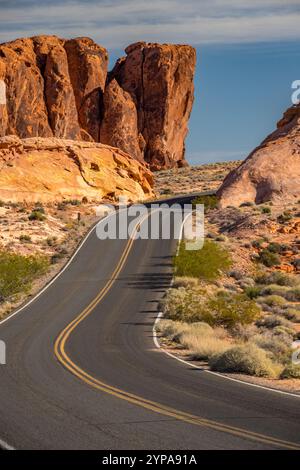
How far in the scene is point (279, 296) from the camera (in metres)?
35.9

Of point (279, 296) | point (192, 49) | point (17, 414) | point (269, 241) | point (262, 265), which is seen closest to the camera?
point (17, 414)

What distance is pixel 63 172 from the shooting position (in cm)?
7081

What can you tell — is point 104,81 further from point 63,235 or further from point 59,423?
point 59,423

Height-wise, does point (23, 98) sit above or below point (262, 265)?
above

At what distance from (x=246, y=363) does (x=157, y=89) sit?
11126 centimetres

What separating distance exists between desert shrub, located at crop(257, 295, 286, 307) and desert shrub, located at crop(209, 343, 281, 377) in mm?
16106

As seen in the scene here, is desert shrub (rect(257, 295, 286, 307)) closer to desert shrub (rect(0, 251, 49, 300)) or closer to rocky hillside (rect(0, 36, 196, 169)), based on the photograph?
desert shrub (rect(0, 251, 49, 300))

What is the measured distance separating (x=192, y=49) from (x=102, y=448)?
125251 mm

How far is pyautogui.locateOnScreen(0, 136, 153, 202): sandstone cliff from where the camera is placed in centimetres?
6681

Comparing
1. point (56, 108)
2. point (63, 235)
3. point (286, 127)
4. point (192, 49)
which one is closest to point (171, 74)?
point (192, 49)

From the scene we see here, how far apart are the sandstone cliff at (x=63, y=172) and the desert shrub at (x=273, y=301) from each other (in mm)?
35259

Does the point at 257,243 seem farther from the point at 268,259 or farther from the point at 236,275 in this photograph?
the point at 236,275

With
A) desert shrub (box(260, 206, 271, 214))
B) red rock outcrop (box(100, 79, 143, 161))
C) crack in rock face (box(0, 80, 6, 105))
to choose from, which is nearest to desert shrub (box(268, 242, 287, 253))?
desert shrub (box(260, 206, 271, 214))

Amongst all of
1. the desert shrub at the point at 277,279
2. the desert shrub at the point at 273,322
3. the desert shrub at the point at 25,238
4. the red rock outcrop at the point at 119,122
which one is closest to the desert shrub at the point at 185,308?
the desert shrub at the point at 273,322
